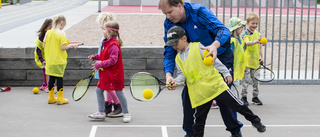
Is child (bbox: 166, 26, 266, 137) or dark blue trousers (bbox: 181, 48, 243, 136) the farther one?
dark blue trousers (bbox: 181, 48, 243, 136)

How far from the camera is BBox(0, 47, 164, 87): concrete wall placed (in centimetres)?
943

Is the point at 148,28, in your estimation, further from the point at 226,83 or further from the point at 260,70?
the point at 226,83

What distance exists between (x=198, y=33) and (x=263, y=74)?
324 cm

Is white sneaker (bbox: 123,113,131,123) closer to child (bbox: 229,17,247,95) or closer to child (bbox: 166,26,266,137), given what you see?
child (bbox: 229,17,247,95)

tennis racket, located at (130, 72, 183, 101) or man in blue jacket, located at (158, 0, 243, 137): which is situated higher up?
man in blue jacket, located at (158, 0, 243, 137)

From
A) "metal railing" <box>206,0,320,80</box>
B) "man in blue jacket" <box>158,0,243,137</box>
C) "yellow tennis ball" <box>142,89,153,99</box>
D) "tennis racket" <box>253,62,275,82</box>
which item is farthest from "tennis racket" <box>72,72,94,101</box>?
"metal railing" <box>206,0,320,80</box>

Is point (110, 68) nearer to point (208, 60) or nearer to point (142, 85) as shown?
point (142, 85)

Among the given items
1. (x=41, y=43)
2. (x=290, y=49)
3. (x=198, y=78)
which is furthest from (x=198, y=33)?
(x=290, y=49)

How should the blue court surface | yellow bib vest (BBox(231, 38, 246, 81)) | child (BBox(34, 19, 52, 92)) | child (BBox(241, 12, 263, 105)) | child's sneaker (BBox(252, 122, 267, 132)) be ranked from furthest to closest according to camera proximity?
1. child (BBox(34, 19, 52, 92))
2. child (BBox(241, 12, 263, 105))
3. yellow bib vest (BBox(231, 38, 246, 81))
4. the blue court surface
5. child's sneaker (BBox(252, 122, 267, 132))

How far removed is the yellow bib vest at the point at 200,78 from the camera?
4.97 meters

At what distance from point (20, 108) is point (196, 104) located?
3.78m

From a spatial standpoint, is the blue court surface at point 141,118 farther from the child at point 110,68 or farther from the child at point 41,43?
the child at point 41,43

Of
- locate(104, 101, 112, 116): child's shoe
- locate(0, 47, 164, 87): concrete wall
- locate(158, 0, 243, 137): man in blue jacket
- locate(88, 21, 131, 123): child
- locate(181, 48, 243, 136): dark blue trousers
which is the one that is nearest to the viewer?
locate(158, 0, 243, 137): man in blue jacket

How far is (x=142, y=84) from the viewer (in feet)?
17.4
